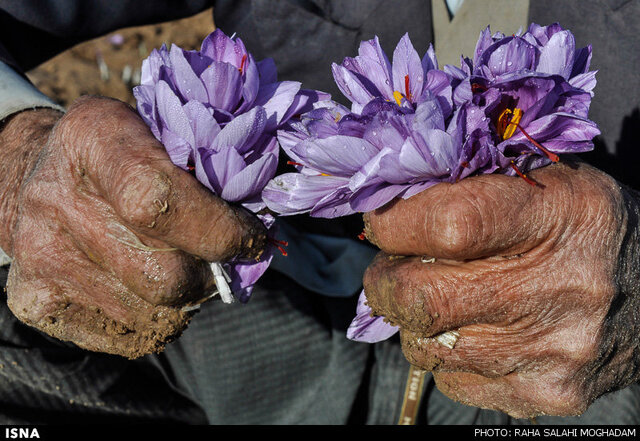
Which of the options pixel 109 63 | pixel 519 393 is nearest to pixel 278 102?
pixel 519 393

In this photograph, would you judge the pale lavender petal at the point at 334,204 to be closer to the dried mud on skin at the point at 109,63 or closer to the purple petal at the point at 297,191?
the purple petal at the point at 297,191

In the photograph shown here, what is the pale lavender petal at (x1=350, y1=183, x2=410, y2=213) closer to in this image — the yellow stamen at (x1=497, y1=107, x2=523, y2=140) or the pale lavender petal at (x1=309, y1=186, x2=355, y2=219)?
the pale lavender petal at (x1=309, y1=186, x2=355, y2=219)

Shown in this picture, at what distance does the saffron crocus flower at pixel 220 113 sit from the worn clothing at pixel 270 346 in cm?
68

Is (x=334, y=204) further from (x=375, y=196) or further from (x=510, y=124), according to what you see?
(x=510, y=124)

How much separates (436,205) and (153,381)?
1.32 meters

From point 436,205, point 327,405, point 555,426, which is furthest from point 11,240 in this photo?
point 555,426

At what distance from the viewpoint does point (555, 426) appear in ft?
5.66

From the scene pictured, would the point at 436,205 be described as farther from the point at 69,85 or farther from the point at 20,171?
the point at 69,85

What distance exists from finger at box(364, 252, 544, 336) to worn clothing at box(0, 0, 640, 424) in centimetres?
70

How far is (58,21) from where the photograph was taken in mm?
1742

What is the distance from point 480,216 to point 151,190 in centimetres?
53

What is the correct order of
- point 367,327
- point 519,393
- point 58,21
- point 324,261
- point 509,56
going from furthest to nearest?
1. point 324,261
2. point 58,21
3. point 367,327
4. point 519,393
5. point 509,56

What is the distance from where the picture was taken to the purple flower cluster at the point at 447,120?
0.84 meters

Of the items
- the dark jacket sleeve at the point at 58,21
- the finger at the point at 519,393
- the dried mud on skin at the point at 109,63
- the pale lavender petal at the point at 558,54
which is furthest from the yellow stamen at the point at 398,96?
the dried mud on skin at the point at 109,63
